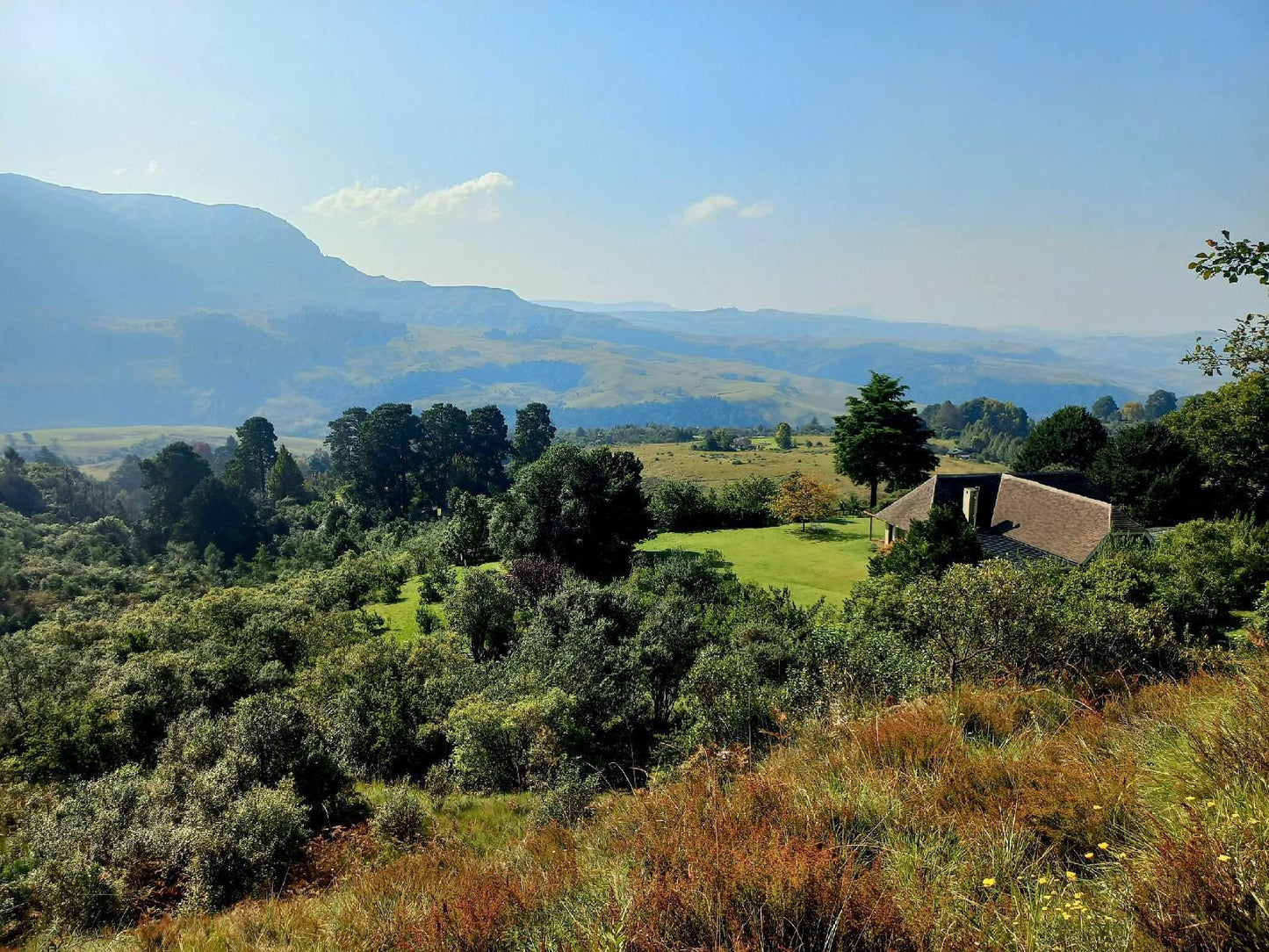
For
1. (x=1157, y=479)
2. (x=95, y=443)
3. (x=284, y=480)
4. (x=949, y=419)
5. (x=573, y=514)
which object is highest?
(x=1157, y=479)

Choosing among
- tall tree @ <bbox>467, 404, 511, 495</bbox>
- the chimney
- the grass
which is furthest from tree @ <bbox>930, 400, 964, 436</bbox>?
the grass

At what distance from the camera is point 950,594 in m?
8.91

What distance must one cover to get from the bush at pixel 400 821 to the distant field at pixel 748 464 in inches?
2127

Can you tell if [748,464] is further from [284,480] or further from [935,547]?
[935,547]

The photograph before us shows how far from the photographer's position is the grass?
8.16 ft

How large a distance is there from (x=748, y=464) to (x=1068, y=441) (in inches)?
1567

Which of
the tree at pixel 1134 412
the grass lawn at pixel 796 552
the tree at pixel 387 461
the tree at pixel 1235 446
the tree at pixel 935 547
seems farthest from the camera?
the tree at pixel 1134 412

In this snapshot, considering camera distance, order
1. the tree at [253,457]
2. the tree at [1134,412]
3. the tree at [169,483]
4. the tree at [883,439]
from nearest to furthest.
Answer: the tree at [883,439]
the tree at [169,483]
the tree at [253,457]
the tree at [1134,412]

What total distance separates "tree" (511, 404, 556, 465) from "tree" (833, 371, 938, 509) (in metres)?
28.7

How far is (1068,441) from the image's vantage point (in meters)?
36.7

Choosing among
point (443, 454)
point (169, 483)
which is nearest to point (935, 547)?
point (443, 454)

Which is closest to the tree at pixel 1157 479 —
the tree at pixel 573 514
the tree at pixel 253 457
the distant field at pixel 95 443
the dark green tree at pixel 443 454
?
the tree at pixel 573 514

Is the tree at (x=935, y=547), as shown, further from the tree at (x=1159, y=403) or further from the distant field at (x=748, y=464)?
the tree at (x=1159, y=403)

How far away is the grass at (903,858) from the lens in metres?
2.49
